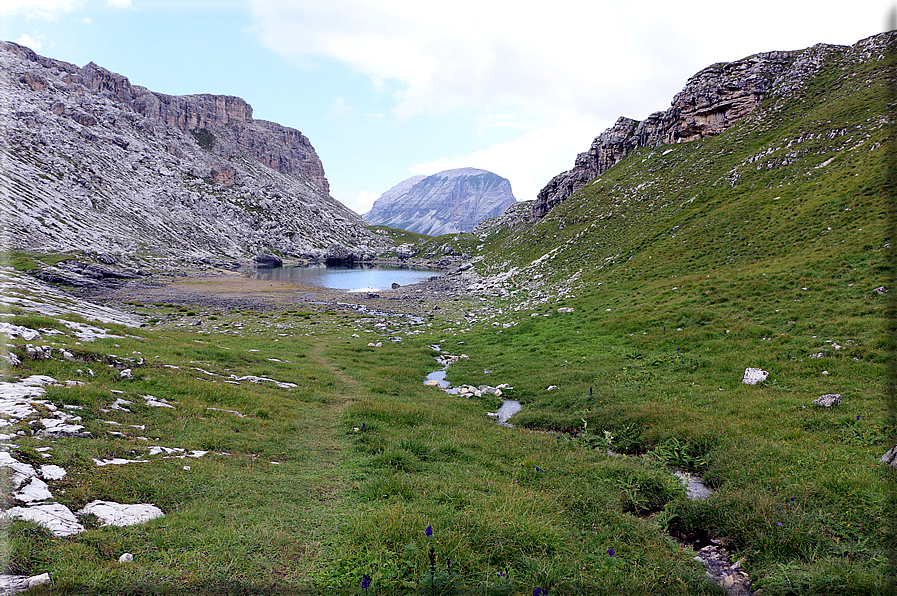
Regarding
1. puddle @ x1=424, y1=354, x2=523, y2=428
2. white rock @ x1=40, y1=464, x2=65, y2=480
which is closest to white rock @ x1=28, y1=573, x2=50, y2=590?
white rock @ x1=40, y1=464, x2=65, y2=480

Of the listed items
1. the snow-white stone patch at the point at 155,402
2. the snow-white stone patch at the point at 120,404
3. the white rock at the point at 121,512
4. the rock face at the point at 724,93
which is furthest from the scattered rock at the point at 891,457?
the rock face at the point at 724,93

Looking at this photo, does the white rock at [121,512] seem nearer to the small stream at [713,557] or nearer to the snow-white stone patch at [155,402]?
the snow-white stone patch at [155,402]

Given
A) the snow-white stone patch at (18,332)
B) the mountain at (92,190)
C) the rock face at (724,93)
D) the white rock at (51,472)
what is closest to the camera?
the white rock at (51,472)

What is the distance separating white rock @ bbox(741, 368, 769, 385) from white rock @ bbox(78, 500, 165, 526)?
19.2 meters

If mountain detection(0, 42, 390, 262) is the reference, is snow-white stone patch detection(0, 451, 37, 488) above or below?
below

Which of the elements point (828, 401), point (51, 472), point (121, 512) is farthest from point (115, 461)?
point (828, 401)

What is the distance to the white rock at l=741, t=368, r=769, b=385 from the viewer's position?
49.0ft

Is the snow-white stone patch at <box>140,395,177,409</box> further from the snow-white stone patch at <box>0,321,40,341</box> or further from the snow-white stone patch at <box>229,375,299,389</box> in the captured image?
the snow-white stone patch at <box>0,321,40,341</box>

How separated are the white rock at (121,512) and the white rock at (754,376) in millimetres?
19183

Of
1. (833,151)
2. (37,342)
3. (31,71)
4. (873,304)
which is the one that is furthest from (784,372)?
(31,71)

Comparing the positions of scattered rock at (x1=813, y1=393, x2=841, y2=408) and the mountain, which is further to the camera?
the mountain

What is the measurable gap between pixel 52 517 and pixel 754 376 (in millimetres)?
20694

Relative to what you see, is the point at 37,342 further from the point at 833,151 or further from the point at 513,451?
the point at 833,151

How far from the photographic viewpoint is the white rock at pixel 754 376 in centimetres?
1493
